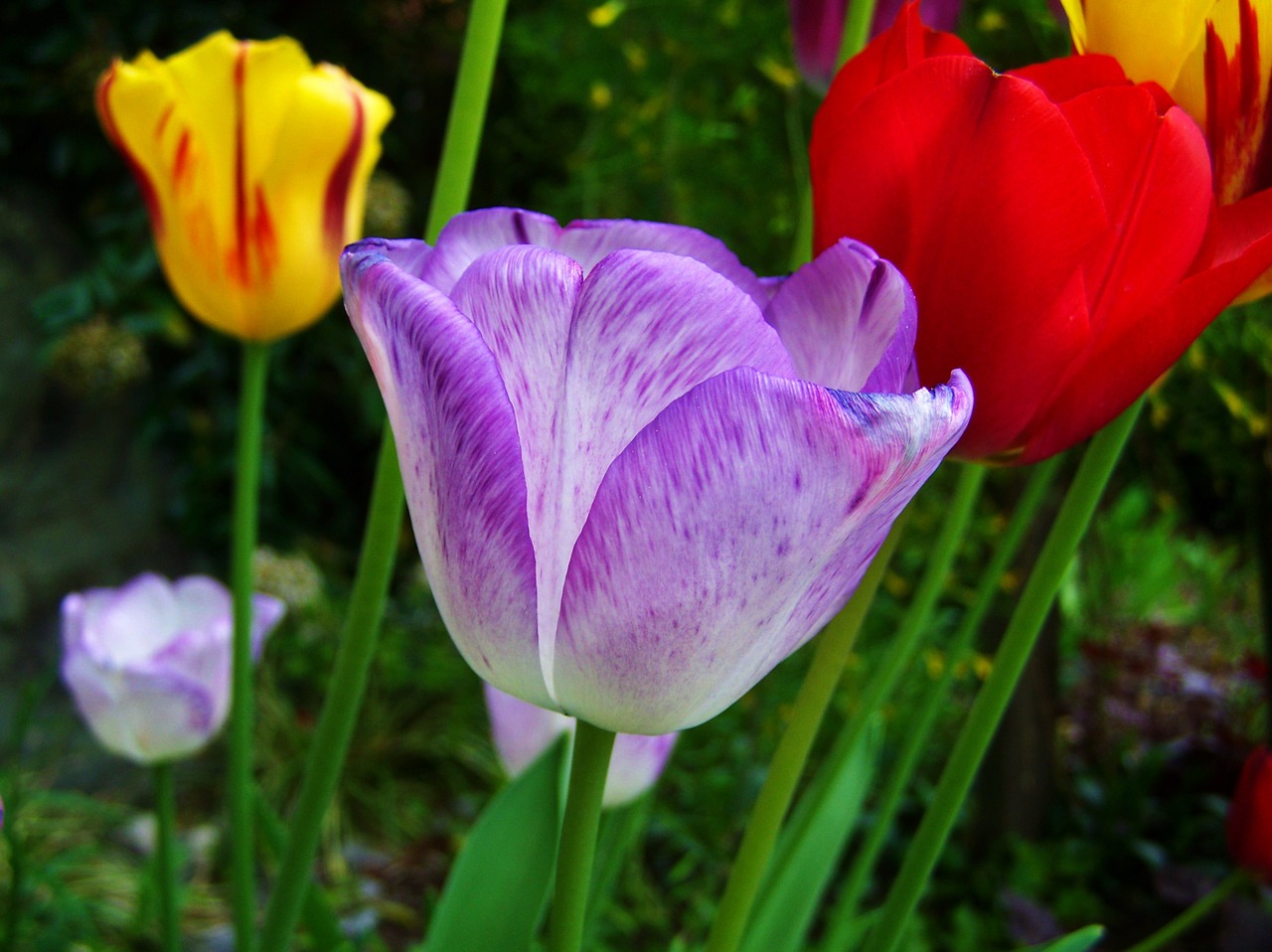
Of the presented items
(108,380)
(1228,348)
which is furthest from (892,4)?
(108,380)

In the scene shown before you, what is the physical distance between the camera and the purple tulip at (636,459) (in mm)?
197

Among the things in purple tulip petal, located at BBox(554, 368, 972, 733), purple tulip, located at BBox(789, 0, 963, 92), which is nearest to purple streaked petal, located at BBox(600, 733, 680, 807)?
purple tulip petal, located at BBox(554, 368, 972, 733)

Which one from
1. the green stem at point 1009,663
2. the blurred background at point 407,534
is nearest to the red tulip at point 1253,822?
the green stem at point 1009,663

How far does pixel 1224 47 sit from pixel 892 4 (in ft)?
0.91

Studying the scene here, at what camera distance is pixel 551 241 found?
0.91ft

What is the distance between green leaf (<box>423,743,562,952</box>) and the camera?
0.36 meters

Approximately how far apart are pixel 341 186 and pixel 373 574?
0.98 feet

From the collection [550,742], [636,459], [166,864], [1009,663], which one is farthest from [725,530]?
[166,864]

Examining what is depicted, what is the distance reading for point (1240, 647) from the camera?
2660 millimetres

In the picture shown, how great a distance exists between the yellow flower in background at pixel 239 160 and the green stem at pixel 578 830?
0.37 m

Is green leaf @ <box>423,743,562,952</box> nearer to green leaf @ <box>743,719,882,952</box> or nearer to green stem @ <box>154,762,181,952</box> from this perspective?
green leaf @ <box>743,719,882,952</box>

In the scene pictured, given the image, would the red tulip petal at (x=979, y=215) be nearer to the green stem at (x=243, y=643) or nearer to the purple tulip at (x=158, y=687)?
the green stem at (x=243, y=643)

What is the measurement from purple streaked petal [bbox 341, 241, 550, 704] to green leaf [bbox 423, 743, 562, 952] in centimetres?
16

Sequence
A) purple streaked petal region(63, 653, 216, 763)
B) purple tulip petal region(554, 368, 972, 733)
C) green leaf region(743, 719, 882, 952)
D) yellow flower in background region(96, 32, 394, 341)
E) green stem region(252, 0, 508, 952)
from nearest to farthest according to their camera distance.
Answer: purple tulip petal region(554, 368, 972, 733), green stem region(252, 0, 508, 952), green leaf region(743, 719, 882, 952), yellow flower in background region(96, 32, 394, 341), purple streaked petal region(63, 653, 216, 763)
